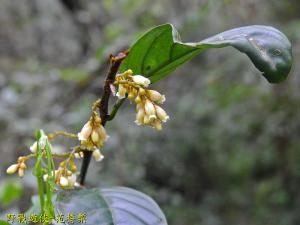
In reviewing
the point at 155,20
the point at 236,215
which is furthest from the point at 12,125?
the point at 236,215

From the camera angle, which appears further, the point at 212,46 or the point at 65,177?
the point at 65,177

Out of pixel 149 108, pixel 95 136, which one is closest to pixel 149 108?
pixel 149 108

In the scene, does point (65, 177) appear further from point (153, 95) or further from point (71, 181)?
point (153, 95)

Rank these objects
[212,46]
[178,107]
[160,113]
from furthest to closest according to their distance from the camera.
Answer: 1. [178,107]
2. [160,113]
3. [212,46]

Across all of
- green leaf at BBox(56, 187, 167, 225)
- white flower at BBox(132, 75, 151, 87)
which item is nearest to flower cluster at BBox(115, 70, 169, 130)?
white flower at BBox(132, 75, 151, 87)

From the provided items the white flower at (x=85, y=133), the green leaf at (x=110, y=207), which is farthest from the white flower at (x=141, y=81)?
the green leaf at (x=110, y=207)

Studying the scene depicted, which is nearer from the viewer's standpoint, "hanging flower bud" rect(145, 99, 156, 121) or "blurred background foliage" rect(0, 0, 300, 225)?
"hanging flower bud" rect(145, 99, 156, 121)

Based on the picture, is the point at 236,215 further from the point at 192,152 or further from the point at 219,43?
the point at 219,43

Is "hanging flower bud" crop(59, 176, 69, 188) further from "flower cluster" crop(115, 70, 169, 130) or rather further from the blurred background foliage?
the blurred background foliage
